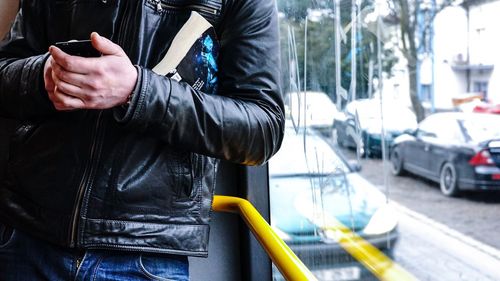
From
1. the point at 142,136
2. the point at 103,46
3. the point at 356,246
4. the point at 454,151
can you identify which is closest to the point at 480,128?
the point at 454,151

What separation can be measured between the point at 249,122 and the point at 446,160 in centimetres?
147

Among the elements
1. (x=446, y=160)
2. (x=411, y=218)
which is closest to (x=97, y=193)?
(x=446, y=160)

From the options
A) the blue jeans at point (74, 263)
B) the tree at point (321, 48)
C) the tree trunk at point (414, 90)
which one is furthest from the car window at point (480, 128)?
the blue jeans at point (74, 263)

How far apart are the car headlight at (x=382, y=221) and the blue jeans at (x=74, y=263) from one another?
1241mm

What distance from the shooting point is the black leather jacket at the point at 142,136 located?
70 cm

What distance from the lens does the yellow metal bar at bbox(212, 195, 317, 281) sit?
2.53 feet

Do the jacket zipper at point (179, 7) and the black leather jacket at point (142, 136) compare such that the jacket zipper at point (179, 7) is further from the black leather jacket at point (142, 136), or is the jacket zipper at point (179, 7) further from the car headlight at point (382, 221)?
the car headlight at point (382, 221)

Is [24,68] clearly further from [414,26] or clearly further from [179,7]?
[414,26]

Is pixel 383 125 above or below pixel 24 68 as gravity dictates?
below

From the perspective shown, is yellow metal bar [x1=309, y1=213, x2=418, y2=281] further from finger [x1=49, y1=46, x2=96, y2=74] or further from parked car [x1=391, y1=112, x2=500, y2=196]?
finger [x1=49, y1=46, x2=96, y2=74]

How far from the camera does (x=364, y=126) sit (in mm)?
1627

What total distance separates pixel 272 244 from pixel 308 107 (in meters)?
0.82

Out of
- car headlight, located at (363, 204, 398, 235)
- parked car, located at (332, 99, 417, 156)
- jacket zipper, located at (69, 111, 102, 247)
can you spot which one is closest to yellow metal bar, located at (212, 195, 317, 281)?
jacket zipper, located at (69, 111, 102, 247)

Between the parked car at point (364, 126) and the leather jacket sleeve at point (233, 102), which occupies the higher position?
the leather jacket sleeve at point (233, 102)
